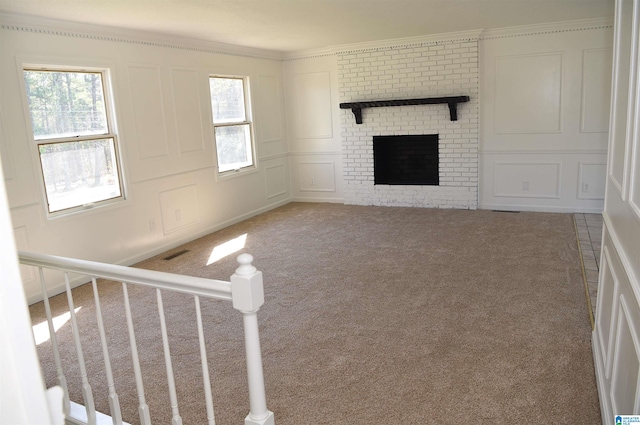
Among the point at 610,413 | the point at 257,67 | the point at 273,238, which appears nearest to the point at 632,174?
the point at 610,413

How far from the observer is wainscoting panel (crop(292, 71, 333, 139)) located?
7742mm

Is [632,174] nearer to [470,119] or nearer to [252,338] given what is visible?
[252,338]

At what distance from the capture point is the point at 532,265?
14.6ft

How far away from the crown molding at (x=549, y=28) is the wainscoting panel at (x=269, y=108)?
3199 millimetres

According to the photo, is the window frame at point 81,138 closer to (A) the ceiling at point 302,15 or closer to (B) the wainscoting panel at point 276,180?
(A) the ceiling at point 302,15

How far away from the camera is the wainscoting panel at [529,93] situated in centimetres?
632

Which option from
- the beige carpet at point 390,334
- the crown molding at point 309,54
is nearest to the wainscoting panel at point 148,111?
the beige carpet at point 390,334

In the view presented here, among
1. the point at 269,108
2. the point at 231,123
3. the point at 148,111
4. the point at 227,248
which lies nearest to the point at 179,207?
the point at 227,248

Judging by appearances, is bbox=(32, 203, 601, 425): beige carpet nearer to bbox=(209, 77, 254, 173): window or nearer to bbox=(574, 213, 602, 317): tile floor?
bbox=(574, 213, 602, 317): tile floor

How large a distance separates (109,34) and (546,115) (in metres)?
5.45

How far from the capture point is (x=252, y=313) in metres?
1.71

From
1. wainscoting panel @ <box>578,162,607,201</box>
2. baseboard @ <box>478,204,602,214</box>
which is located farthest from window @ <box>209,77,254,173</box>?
wainscoting panel @ <box>578,162,607,201</box>

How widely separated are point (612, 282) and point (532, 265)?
7.33 feet

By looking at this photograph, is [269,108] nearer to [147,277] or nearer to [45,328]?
[45,328]
